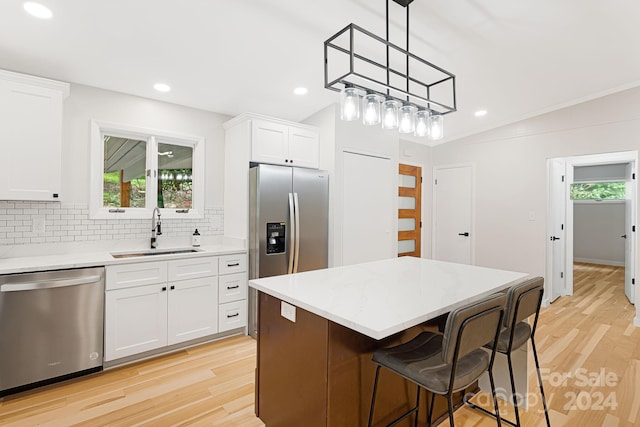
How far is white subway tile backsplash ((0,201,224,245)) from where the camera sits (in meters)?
2.75

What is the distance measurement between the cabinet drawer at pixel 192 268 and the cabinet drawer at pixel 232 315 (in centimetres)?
38

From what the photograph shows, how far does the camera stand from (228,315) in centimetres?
335

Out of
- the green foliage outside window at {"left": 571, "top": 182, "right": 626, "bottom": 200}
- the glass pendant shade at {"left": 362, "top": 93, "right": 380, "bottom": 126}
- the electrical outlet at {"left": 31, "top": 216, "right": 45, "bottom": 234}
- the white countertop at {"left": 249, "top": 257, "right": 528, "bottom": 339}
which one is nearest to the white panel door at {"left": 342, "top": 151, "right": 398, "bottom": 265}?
the white countertop at {"left": 249, "top": 257, "right": 528, "bottom": 339}

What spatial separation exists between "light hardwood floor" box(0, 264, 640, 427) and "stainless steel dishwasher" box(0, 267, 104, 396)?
14 cm

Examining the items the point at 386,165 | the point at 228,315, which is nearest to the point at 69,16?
the point at 228,315

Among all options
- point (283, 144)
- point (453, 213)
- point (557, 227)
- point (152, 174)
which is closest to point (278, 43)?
point (283, 144)

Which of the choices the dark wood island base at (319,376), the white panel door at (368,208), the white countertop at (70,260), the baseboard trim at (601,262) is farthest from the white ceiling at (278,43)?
A: the baseboard trim at (601,262)

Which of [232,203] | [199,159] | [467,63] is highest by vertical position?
[467,63]

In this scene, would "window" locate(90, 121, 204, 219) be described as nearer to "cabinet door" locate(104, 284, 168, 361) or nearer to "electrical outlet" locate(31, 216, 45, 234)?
"electrical outlet" locate(31, 216, 45, 234)

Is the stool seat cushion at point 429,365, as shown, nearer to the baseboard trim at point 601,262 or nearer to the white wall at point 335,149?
the white wall at point 335,149

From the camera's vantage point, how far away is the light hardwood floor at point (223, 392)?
2.11 metres

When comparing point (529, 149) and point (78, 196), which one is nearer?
point (78, 196)

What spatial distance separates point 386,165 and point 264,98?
1914 mm

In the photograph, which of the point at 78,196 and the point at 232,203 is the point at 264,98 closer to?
the point at 232,203
